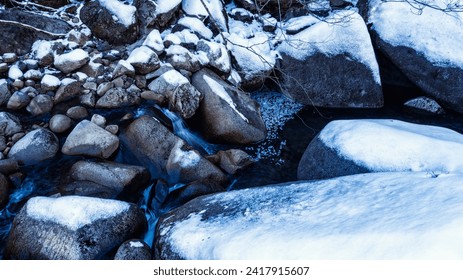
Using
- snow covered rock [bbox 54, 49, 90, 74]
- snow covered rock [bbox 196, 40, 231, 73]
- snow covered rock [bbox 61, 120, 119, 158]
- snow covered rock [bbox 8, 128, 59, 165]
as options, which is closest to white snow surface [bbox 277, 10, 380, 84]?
snow covered rock [bbox 196, 40, 231, 73]

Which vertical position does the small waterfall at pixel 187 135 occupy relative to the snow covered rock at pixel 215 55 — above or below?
below

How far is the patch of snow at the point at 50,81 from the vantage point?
13.2 feet

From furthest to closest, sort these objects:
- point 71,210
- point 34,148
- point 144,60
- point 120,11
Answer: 1. point 120,11
2. point 144,60
3. point 34,148
4. point 71,210

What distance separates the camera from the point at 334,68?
16.5 feet

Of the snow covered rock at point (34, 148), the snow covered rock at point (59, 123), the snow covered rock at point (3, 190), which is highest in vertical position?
the snow covered rock at point (59, 123)

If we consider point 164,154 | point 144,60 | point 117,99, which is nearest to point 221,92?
point 144,60

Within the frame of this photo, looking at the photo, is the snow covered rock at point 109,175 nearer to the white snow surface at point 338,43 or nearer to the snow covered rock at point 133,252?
the snow covered rock at point 133,252

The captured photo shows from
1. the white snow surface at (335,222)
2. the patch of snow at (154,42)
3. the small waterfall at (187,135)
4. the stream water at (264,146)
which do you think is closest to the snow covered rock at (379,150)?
the white snow surface at (335,222)

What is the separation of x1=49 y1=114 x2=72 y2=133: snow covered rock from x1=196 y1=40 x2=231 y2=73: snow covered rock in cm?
187

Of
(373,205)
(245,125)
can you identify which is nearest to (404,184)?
(373,205)

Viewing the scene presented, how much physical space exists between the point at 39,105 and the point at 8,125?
387 millimetres

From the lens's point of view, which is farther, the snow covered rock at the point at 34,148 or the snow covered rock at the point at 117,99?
the snow covered rock at the point at 117,99

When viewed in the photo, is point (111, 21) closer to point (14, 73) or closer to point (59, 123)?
point (14, 73)

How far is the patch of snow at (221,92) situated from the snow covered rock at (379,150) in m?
1.06
